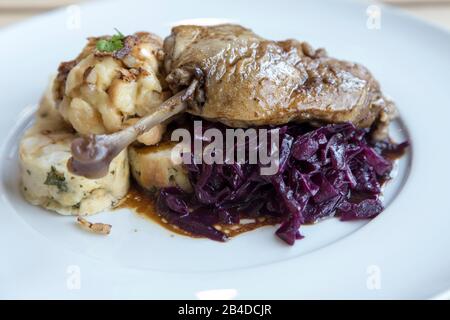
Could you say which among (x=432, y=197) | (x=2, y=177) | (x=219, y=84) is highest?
(x=219, y=84)

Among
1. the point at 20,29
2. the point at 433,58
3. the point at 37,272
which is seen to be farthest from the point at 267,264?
the point at 20,29

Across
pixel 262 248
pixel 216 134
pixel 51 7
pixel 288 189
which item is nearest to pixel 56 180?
pixel 216 134

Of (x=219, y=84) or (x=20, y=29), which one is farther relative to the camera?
(x=20, y=29)

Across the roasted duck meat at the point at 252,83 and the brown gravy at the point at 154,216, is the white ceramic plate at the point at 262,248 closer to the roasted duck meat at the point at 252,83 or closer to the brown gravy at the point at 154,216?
Answer: the brown gravy at the point at 154,216

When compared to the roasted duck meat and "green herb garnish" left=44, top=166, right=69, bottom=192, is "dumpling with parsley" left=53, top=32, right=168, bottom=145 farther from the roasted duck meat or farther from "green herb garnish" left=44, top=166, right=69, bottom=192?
"green herb garnish" left=44, top=166, right=69, bottom=192

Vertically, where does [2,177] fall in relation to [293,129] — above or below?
below

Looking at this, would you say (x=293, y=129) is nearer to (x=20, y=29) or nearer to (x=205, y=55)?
(x=205, y=55)
